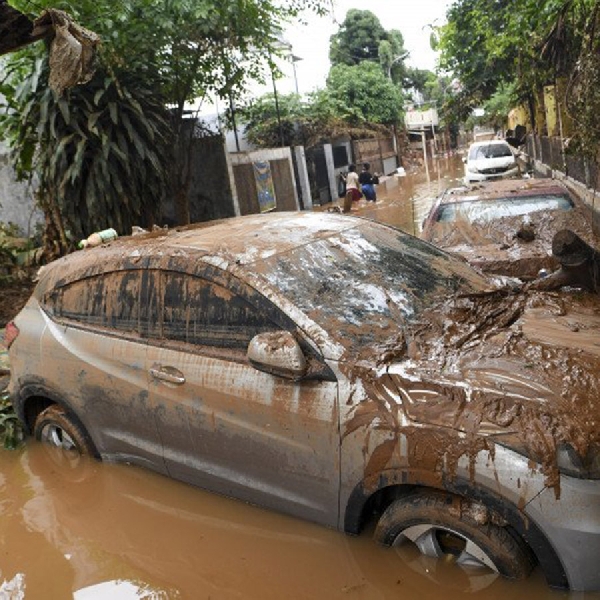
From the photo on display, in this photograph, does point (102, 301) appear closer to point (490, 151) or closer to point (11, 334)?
point (11, 334)

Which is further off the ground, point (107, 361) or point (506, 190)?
point (506, 190)

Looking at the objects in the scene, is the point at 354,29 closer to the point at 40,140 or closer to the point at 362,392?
the point at 40,140

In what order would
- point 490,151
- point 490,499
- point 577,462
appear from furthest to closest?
point 490,151 → point 490,499 → point 577,462

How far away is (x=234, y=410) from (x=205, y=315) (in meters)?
0.57

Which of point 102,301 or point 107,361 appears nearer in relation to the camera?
point 107,361

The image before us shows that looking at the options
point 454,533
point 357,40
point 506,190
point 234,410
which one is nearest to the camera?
point 454,533

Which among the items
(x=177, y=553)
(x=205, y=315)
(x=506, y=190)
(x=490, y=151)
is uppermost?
(x=490, y=151)

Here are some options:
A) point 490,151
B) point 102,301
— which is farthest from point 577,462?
point 490,151

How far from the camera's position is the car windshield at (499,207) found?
661 centimetres

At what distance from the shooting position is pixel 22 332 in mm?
4523

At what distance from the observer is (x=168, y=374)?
3533 millimetres

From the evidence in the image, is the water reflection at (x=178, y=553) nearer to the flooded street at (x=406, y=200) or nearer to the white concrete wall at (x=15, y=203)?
the flooded street at (x=406, y=200)

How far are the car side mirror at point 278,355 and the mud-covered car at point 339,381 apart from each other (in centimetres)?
1

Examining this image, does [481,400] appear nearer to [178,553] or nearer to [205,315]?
[205,315]
